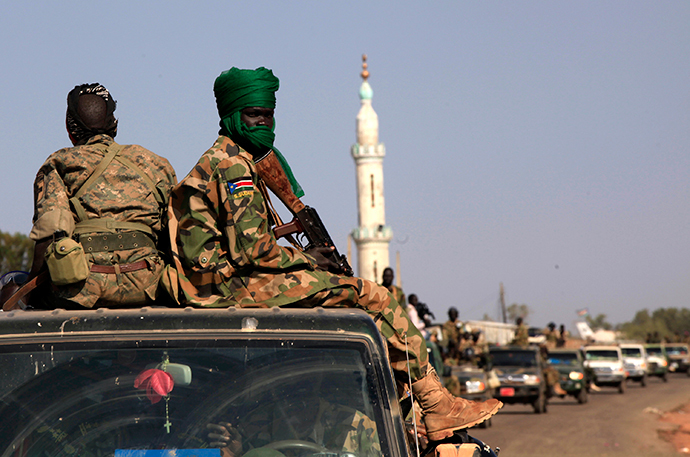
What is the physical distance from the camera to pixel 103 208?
383 cm

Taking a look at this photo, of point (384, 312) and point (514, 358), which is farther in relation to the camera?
point (514, 358)

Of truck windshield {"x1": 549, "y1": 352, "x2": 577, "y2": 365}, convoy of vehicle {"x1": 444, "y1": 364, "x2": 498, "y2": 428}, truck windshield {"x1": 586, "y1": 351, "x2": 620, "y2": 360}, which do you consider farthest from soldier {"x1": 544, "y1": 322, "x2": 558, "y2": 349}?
convoy of vehicle {"x1": 444, "y1": 364, "x2": 498, "y2": 428}

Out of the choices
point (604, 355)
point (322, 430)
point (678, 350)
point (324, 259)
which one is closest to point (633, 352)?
point (604, 355)

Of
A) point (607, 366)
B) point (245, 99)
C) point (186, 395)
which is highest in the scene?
point (245, 99)

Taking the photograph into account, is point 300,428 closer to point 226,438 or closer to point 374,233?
point 226,438

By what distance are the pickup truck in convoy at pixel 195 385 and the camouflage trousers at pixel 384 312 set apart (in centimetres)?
60

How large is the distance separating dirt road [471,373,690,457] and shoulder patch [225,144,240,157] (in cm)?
1013

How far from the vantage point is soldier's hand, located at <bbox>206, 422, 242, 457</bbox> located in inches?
111

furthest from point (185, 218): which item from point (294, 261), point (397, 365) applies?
point (397, 365)

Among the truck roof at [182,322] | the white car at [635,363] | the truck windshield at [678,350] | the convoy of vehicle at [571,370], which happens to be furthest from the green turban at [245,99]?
the truck windshield at [678,350]

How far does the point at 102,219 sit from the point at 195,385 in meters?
1.19

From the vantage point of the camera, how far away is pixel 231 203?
3559mm

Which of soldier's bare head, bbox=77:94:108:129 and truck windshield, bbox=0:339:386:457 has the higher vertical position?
soldier's bare head, bbox=77:94:108:129

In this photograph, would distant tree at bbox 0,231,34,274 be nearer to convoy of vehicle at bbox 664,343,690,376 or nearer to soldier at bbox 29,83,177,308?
convoy of vehicle at bbox 664,343,690,376
